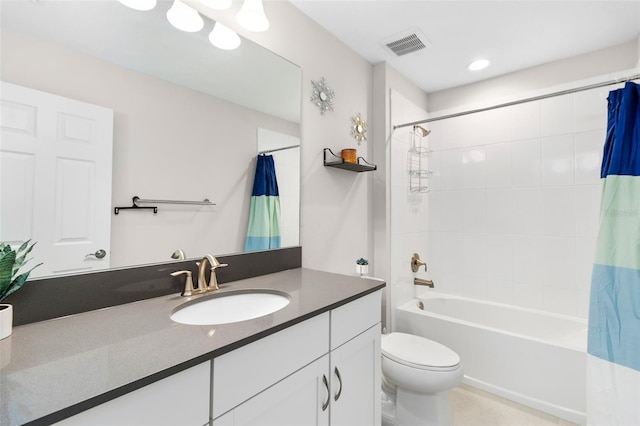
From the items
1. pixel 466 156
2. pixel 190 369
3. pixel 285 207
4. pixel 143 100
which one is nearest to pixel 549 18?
pixel 466 156

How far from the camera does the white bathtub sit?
1767 millimetres

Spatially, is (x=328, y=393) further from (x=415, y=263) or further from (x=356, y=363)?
(x=415, y=263)

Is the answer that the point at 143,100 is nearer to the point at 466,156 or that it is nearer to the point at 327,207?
the point at 327,207

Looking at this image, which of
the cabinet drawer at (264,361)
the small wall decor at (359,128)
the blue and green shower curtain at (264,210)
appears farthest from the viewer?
the small wall decor at (359,128)

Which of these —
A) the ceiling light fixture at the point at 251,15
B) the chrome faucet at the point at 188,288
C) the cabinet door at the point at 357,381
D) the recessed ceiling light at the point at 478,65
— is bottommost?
the cabinet door at the point at 357,381

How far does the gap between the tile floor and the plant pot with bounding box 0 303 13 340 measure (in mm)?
2110

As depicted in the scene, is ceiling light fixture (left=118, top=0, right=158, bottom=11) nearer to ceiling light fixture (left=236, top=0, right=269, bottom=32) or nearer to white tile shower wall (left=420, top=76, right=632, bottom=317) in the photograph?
ceiling light fixture (left=236, top=0, right=269, bottom=32)

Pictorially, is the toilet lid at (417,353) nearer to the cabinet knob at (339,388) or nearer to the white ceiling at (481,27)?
the cabinet knob at (339,388)

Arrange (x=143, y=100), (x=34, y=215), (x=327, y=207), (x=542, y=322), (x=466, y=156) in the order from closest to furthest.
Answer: (x=34, y=215)
(x=143, y=100)
(x=327, y=207)
(x=542, y=322)
(x=466, y=156)

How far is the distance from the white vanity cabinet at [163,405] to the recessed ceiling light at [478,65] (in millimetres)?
2707

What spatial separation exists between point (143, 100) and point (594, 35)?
9.01 ft

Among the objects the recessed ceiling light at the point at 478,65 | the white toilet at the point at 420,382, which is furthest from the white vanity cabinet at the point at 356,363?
the recessed ceiling light at the point at 478,65

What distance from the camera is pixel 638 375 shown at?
4.36ft

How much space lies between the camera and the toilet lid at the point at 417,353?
1.61m
